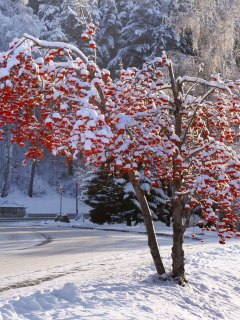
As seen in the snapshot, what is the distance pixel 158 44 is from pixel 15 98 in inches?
1157

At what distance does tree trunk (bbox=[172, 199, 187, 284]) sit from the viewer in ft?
22.5

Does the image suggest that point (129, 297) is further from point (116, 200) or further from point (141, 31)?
point (141, 31)

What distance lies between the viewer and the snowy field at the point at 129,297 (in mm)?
4918

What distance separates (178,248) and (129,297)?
1.66 meters

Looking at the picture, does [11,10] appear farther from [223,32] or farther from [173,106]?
[173,106]

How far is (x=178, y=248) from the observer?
694 centimetres

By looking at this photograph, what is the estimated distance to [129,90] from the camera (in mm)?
6406

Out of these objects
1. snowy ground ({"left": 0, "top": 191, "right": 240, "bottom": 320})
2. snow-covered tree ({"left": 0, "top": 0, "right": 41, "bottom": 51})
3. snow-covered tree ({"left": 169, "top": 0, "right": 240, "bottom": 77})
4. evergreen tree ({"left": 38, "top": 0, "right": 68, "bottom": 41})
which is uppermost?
evergreen tree ({"left": 38, "top": 0, "right": 68, "bottom": 41})

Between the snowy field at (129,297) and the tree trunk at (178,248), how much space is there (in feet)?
0.74

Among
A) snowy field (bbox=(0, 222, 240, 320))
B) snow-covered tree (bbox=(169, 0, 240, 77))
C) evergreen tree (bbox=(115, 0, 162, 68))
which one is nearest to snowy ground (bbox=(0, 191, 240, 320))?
A: snowy field (bbox=(0, 222, 240, 320))

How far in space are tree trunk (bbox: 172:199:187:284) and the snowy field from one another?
23cm

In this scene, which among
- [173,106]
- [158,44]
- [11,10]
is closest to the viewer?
[173,106]

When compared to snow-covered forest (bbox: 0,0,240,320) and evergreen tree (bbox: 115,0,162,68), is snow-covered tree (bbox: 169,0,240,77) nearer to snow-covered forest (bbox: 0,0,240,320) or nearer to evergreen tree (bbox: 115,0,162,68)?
snow-covered forest (bbox: 0,0,240,320)

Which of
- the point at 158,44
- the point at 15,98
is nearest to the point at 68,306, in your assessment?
the point at 15,98
